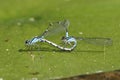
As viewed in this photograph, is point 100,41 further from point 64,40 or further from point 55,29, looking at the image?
point 55,29

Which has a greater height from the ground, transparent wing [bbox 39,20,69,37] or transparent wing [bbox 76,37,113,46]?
transparent wing [bbox 39,20,69,37]

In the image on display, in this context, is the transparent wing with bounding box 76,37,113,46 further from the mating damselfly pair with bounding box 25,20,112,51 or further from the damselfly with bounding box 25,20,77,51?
the damselfly with bounding box 25,20,77,51

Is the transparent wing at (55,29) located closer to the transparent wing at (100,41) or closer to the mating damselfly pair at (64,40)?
the mating damselfly pair at (64,40)

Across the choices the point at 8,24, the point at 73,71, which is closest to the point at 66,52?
the point at 73,71

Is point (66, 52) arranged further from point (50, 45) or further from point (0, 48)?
point (0, 48)

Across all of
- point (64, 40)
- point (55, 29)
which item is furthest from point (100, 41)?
point (55, 29)

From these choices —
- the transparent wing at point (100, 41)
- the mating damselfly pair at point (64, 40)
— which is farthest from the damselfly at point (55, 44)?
the transparent wing at point (100, 41)

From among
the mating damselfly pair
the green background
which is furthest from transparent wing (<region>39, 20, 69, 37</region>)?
the green background

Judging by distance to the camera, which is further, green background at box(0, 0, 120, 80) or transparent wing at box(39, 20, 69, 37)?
transparent wing at box(39, 20, 69, 37)
